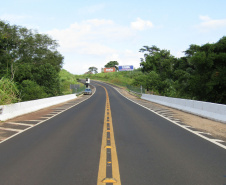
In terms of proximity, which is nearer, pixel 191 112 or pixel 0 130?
pixel 0 130

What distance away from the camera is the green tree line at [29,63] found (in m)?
42.8

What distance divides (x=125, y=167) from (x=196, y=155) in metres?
→ 2.12

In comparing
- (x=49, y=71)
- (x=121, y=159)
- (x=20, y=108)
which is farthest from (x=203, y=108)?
(x=49, y=71)

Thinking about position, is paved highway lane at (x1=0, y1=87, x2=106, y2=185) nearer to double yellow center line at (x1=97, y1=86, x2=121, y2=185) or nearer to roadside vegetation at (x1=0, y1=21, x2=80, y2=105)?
double yellow center line at (x1=97, y1=86, x2=121, y2=185)

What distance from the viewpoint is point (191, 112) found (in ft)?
55.4

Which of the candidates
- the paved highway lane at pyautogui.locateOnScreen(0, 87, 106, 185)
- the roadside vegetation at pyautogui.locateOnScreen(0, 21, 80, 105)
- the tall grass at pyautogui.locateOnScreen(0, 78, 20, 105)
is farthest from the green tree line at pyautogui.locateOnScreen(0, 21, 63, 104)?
the paved highway lane at pyautogui.locateOnScreen(0, 87, 106, 185)

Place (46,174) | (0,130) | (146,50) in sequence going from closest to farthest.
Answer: (46,174)
(0,130)
(146,50)

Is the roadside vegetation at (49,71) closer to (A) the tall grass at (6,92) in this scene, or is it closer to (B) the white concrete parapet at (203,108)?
(A) the tall grass at (6,92)

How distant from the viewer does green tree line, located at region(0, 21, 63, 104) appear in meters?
42.8

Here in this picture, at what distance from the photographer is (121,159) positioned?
5828 mm

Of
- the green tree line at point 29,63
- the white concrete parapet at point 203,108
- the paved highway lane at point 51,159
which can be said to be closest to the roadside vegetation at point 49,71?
the green tree line at point 29,63

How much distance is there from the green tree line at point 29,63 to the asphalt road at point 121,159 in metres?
30.7

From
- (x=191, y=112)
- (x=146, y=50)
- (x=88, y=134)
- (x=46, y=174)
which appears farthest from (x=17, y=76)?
(x=146, y=50)

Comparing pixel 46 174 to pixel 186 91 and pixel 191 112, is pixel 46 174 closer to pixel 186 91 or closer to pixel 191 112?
pixel 191 112
